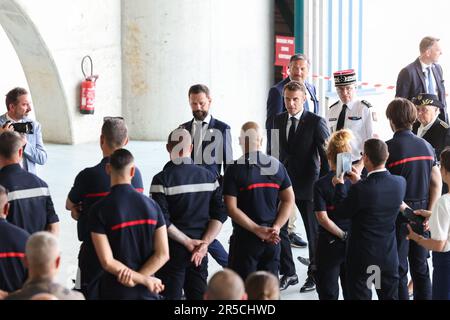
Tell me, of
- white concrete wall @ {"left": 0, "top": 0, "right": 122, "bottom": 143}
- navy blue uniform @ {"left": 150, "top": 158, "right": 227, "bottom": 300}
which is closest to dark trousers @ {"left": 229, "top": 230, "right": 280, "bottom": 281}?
navy blue uniform @ {"left": 150, "top": 158, "right": 227, "bottom": 300}

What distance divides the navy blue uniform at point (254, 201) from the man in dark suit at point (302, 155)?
1.07m

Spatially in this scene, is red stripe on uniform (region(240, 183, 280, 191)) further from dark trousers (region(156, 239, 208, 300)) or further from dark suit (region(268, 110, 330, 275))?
dark suit (region(268, 110, 330, 275))

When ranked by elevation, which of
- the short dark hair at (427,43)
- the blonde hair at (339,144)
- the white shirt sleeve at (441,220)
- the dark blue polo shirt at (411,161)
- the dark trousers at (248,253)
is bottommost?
the dark trousers at (248,253)

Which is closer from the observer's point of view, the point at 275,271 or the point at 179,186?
the point at 179,186

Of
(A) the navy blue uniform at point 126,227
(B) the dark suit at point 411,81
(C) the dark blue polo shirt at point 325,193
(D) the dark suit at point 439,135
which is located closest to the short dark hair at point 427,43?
(B) the dark suit at point 411,81

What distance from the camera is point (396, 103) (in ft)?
21.8

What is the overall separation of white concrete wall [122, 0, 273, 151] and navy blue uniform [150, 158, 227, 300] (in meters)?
8.09

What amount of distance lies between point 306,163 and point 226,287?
12.1 feet

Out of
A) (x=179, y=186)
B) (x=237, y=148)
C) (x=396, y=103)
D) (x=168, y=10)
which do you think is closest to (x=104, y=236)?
(x=179, y=186)

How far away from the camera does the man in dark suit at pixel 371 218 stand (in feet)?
18.9

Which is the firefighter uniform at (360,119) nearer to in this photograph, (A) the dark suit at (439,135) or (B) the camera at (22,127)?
(A) the dark suit at (439,135)

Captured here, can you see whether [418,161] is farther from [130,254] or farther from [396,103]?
[130,254]
